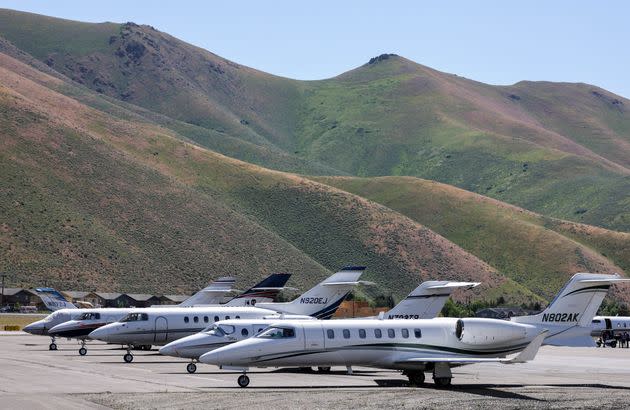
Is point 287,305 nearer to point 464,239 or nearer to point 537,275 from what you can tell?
point 537,275

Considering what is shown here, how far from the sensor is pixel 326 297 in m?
55.8

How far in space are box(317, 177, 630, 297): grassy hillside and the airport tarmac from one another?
4800 inches

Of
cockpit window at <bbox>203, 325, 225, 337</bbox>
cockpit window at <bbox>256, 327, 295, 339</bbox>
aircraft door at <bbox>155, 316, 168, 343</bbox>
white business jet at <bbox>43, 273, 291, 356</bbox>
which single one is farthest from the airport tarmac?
white business jet at <bbox>43, 273, 291, 356</bbox>

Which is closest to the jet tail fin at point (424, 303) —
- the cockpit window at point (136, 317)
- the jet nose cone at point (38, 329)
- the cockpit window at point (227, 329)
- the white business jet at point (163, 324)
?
the white business jet at point (163, 324)

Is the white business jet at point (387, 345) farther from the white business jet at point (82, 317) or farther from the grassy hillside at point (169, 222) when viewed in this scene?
the grassy hillside at point (169, 222)

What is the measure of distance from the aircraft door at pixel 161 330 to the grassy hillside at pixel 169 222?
72.6 metres

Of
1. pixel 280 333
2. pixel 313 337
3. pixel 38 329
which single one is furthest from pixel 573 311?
pixel 38 329

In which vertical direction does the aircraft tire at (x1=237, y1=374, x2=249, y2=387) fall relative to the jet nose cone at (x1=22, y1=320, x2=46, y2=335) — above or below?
above

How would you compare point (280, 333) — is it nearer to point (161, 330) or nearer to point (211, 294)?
point (161, 330)

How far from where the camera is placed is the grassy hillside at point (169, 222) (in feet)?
418

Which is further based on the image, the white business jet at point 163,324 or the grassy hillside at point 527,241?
the grassy hillside at point 527,241

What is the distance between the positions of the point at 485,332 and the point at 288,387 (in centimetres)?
717

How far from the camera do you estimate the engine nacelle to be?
36781 millimetres

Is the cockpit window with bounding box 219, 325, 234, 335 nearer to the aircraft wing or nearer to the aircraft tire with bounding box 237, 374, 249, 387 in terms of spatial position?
the aircraft tire with bounding box 237, 374, 249, 387
